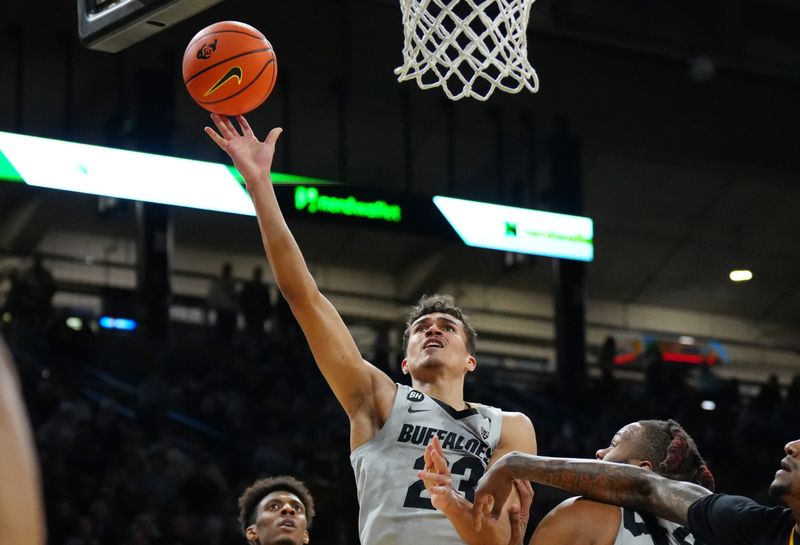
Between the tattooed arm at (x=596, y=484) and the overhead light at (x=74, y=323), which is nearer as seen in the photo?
the tattooed arm at (x=596, y=484)

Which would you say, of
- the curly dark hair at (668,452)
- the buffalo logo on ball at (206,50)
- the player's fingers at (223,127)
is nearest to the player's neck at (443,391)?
the curly dark hair at (668,452)

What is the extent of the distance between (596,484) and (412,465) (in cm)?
66

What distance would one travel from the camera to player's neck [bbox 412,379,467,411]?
13.0 ft

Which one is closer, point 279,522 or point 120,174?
point 279,522

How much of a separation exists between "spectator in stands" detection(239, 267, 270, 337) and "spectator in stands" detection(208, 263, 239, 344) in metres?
0.13

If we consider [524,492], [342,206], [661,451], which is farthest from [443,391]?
[342,206]

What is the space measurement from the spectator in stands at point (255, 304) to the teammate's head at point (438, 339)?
7.87 m

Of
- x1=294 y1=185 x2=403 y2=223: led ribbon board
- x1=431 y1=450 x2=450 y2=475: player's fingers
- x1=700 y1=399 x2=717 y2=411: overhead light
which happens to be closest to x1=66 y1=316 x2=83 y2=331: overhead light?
x1=294 y1=185 x2=403 y2=223: led ribbon board

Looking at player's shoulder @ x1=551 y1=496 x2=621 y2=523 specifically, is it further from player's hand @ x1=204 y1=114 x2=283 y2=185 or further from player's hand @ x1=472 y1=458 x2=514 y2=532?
player's hand @ x1=204 y1=114 x2=283 y2=185

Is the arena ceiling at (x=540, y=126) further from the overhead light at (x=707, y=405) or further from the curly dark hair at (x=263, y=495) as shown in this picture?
the curly dark hair at (x=263, y=495)

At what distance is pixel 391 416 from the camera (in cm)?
379

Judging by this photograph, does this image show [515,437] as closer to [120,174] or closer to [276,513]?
[276,513]

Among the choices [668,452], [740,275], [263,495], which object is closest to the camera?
[668,452]

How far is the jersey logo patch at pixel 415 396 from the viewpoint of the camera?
3850 mm
